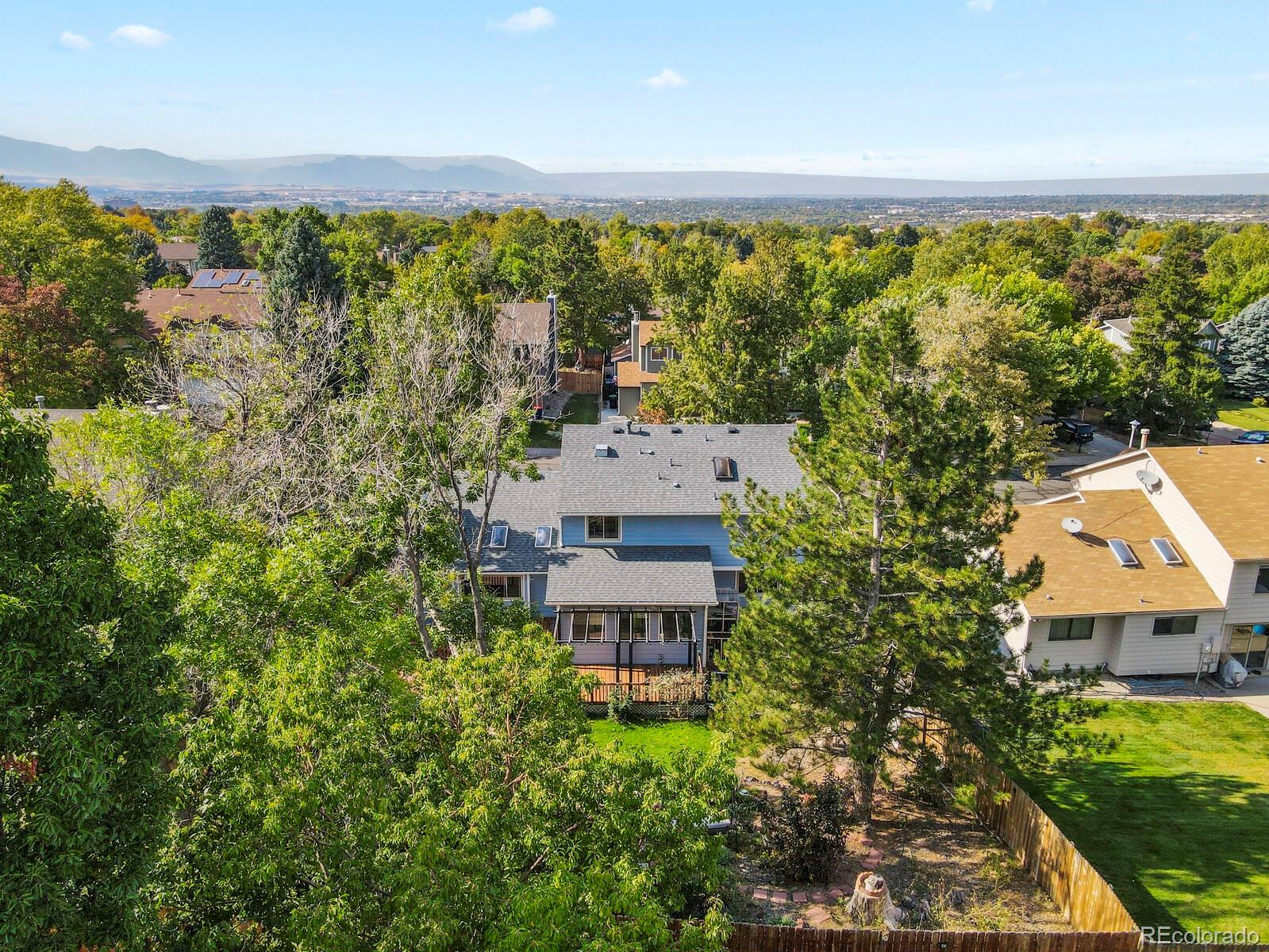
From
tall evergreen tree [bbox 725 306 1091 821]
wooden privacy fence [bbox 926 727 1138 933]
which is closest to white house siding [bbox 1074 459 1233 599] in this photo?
tall evergreen tree [bbox 725 306 1091 821]

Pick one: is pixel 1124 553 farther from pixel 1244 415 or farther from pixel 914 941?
pixel 1244 415

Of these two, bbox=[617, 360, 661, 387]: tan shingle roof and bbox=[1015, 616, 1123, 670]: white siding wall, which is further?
bbox=[617, 360, 661, 387]: tan shingle roof

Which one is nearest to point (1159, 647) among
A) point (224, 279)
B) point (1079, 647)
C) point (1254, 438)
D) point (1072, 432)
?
point (1079, 647)

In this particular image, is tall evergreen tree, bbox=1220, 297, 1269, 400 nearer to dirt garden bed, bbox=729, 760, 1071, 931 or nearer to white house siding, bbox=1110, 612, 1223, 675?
white house siding, bbox=1110, 612, 1223, 675

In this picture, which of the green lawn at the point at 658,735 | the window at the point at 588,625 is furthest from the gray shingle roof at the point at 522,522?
the green lawn at the point at 658,735

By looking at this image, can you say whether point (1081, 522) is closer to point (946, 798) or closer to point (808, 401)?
point (946, 798)
